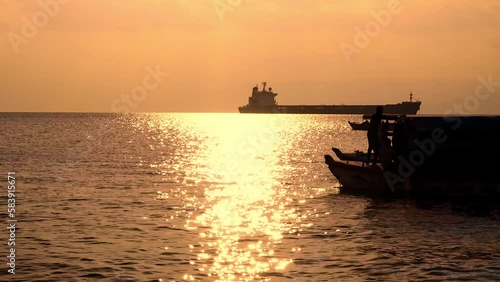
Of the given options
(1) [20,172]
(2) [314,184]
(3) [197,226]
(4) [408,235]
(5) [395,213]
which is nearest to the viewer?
(4) [408,235]

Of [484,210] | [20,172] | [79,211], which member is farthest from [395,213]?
[20,172]

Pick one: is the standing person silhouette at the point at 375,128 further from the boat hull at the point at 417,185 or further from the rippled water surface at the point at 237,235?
the rippled water surface at the point at 237,235

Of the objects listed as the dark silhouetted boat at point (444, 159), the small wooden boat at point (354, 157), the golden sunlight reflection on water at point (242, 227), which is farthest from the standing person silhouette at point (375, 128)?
the small wooden boat at point (354, 157)

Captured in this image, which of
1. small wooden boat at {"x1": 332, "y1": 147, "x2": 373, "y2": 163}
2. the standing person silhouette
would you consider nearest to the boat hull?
the standing person silhouette

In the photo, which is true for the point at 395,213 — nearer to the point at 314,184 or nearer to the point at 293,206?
the point at 293,206

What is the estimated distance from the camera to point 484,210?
2389 centimetres

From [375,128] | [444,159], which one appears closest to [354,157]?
[375,128]

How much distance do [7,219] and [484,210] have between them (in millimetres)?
15944

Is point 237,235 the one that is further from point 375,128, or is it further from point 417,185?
point 375,128

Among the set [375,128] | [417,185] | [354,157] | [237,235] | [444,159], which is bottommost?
[237,235]

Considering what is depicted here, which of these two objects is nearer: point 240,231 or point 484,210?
point 240,231

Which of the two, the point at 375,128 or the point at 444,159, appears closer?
the point at 444,159

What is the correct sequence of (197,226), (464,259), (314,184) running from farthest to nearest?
(314,184) → (197,226) → (464,259)

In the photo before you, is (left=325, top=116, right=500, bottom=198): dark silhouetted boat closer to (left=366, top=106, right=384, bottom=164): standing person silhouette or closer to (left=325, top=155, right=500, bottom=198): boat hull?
(left=325, top=155, right=500, bottom=198): boat hull
